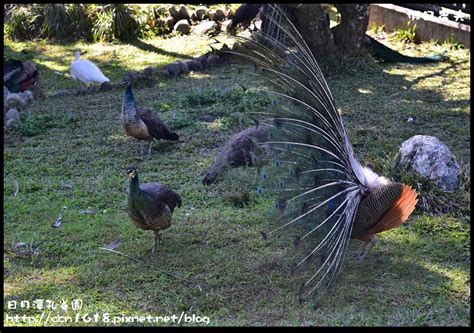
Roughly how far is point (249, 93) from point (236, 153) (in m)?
2.54

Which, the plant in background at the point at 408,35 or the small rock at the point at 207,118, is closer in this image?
the small rock at the point at 207,118

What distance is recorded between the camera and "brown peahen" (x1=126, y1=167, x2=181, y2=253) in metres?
4.93

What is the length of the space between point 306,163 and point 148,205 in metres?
1.23

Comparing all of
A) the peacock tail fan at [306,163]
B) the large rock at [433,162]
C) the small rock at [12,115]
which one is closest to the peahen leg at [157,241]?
the peacock tail fan at [306,163]

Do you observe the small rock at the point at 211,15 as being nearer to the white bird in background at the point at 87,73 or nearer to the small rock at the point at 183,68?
the small rock at the point at 183,68

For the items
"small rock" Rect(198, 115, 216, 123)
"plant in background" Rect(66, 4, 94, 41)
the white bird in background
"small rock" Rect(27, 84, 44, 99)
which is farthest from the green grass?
"plant in background" Rect(66, 4, 94, 41)

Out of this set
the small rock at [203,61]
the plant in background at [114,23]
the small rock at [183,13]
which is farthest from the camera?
the small rock at [183,13]

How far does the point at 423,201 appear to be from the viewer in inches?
229

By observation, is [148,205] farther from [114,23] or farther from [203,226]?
[114,23]

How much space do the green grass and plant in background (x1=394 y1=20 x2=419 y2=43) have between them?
1.98 meters

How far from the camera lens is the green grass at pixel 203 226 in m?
4.48

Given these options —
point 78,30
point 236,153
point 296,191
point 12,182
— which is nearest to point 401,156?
point 236,153

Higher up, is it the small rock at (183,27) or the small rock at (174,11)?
the small rock at (174,11)

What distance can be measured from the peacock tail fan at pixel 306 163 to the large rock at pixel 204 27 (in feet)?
24.6
